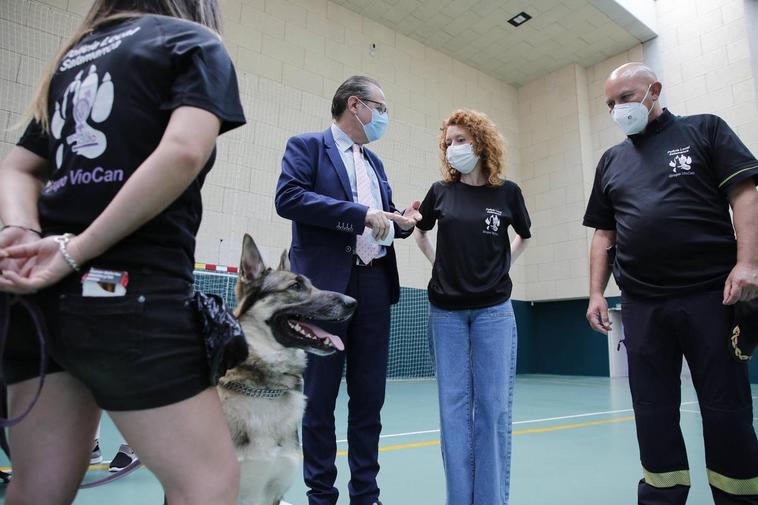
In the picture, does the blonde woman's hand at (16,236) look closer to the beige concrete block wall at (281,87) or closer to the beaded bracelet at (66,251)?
the beaded bracelet at (66,251)

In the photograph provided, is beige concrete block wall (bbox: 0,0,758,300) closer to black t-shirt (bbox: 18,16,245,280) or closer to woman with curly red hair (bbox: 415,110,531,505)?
woman with curly red hair (bbox: 415,110,531,505)

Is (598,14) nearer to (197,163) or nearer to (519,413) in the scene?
(519,413)

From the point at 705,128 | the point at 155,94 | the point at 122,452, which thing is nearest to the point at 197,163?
the point at 155,94

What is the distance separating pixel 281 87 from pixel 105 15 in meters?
8.32

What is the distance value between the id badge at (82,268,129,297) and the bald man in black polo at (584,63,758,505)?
6.64 ft

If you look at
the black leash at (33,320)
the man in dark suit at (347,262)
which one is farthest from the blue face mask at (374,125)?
the black leash at (33,320)

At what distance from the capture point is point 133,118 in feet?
3.08

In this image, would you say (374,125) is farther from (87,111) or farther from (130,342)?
(130,342)

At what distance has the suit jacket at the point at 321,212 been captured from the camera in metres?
2.15

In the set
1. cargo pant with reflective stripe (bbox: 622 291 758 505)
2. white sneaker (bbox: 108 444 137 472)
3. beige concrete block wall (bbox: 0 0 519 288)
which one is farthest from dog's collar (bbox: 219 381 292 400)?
beige concrete block wall (bbox: 0 0 519 288)

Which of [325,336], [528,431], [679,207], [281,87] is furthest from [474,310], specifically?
[281,87]

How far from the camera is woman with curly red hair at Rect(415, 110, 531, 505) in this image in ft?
7.07

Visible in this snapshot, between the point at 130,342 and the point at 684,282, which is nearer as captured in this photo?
the point at 130,342

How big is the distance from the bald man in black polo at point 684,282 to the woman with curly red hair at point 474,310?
0.54m
